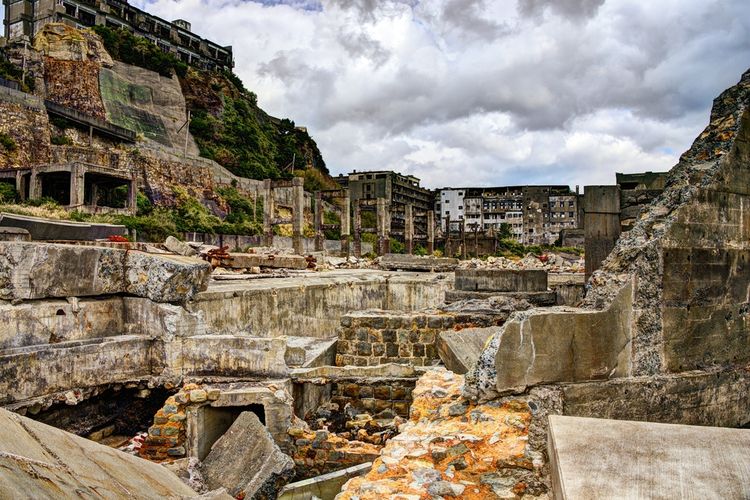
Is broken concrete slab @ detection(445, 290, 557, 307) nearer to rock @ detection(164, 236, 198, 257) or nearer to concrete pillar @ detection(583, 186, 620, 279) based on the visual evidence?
concrete pillar @ detection(583, 186, 620, 279)

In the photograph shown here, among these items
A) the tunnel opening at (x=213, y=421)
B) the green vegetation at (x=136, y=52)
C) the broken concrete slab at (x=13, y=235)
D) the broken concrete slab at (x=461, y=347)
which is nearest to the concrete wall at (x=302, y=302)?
the tunnel opening at (x=213, y=421)

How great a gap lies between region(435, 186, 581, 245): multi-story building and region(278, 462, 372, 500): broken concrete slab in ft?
205

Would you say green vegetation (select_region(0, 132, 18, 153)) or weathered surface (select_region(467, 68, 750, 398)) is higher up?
green vegetation (select_region(0, 132, 18, 153))

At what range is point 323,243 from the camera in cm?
3058

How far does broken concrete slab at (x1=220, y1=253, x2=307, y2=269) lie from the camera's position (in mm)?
13625

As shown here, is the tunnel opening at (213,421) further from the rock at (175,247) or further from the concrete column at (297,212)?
the concrete column at (297,212)

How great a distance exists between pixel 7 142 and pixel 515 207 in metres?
58.8

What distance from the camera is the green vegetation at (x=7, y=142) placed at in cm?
2707

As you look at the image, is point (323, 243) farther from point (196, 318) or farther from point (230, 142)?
point (196, 318)

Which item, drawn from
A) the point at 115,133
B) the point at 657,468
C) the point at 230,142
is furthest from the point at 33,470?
the point at 230,142

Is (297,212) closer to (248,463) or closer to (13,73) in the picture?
(248,463)

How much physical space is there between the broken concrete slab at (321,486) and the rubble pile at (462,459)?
1.19m

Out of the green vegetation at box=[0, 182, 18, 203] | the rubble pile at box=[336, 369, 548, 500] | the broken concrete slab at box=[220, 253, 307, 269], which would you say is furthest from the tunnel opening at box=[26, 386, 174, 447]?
the green vegetation at box=[0, 182, 18, 203]

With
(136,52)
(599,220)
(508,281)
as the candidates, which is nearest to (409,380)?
(599,220)
